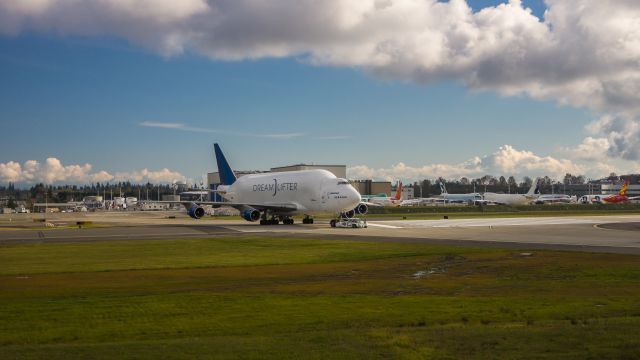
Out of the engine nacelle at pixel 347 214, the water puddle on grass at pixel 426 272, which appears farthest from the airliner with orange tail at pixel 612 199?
the water puddle on grass at pixel 426 272

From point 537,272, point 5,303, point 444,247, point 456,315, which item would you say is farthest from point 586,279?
point 5,303

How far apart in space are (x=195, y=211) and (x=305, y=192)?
1351cm

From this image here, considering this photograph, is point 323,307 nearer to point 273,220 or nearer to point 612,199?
point 273,220

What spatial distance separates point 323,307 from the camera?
53.4ft

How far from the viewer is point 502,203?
5891 inches

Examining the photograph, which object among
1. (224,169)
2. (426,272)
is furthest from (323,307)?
(224,169)

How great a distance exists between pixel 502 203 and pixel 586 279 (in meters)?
133

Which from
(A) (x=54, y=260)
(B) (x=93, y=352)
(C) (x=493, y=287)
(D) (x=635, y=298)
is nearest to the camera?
(B) (x=93, y=352)

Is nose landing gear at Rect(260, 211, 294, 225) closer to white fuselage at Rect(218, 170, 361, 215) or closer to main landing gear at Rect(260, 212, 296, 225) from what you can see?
main landing gear at Rect(260, 212, 296, 225)

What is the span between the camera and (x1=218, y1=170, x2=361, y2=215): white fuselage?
205 feet

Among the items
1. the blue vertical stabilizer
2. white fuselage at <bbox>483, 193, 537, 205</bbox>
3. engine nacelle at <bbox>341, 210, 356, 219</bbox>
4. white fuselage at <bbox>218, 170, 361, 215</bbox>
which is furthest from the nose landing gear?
white fuselage at <bbox>483, 193, 537, 205</bbox>

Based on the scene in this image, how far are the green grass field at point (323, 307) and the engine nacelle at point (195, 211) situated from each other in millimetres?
37856

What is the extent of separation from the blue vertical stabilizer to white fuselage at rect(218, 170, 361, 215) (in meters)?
8.92

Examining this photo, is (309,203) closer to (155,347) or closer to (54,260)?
(54,260)
